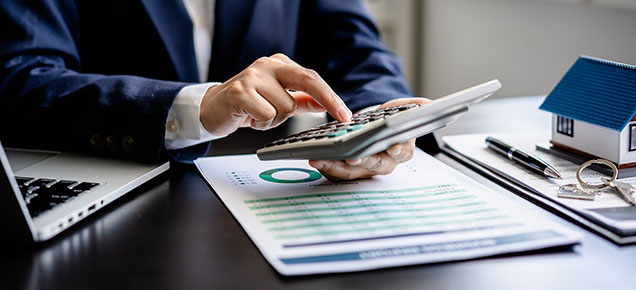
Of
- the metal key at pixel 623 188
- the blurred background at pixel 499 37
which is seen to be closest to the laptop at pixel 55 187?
the metal key at pixel 623 188

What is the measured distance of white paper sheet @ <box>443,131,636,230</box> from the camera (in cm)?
60

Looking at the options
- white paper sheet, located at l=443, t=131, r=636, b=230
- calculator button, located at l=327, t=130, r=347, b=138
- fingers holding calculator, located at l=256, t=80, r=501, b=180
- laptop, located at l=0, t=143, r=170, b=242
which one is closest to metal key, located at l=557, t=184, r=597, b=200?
white paper sheet, located at l=443, t=131, r=636, b=230

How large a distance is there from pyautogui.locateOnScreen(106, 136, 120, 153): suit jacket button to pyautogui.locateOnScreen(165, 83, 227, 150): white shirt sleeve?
2.6 inches

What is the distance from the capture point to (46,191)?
0.62 metres

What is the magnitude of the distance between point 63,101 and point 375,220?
518mm

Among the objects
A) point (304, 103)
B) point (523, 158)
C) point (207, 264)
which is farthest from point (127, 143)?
point (523, 158)

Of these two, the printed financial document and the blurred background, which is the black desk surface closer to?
the printed financial document

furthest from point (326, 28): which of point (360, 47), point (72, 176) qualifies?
point (72, 176)

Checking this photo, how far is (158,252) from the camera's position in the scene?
0.52m

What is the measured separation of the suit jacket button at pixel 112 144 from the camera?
0.79 metres

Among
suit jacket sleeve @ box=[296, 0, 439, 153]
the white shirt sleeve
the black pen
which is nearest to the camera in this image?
the black pen

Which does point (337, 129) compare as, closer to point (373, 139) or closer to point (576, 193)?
point (373, 139)

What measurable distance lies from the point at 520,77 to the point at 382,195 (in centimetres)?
171

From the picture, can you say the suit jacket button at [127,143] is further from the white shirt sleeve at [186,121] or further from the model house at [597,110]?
the model house at [597,110]
